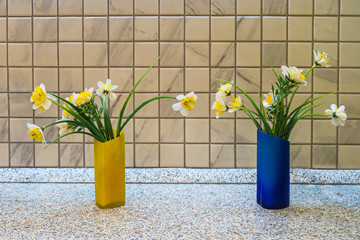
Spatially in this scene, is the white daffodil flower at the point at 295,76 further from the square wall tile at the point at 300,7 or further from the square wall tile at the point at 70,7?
the square wall tile at the point at 70,7

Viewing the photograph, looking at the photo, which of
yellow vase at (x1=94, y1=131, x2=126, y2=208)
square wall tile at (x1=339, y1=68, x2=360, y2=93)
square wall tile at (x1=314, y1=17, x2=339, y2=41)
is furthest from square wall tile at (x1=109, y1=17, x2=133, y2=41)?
square wall tile at (x1=339, y1=68, x2=360, y2=93)

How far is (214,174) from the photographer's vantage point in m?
1.08

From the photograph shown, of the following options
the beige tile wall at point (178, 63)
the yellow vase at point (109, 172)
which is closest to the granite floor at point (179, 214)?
the yellow vase at point (109, 172)

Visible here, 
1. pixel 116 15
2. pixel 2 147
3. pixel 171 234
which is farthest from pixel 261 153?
pixel 2 147

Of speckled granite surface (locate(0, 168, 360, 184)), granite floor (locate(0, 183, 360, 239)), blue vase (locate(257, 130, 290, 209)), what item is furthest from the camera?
speckled granite surface (locate(0, 168, 360, 184))

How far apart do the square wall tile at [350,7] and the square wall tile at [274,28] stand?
210 millimetres

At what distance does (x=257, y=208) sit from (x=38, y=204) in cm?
60

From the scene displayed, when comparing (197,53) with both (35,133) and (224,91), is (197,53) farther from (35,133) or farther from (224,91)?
(35,133)

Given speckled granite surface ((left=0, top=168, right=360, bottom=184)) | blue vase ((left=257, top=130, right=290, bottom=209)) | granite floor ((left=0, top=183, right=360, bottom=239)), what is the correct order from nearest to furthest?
1. granite floor ((left=0, top=183, right=360, bottom=239))
2. blue vase ((left=257, top=130, right=290, bottom=209))
3. speckled granite surface ((left=0, top=168, right=360, bottom=184))

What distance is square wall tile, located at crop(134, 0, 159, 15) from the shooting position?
109cm

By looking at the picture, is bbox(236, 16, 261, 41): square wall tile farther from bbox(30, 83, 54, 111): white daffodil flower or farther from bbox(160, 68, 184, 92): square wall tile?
bbox(30, 83, 54, 111): white daffodil flower

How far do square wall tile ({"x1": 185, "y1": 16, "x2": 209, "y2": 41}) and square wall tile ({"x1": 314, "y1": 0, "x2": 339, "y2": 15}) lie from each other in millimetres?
393

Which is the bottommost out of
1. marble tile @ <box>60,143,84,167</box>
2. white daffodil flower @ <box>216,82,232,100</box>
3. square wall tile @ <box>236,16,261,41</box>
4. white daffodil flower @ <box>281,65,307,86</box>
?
marble tile @ <box>60,143,84,167</box>

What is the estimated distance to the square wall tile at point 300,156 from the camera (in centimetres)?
109
